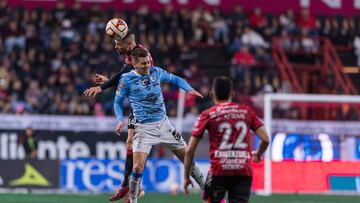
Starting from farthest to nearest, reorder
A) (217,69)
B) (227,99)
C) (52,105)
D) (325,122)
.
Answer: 1. (217,69)
2. (52,105)
3. (325,122)
4. (227,99)

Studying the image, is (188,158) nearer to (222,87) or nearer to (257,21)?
(222,87)

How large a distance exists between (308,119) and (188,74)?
235 inches

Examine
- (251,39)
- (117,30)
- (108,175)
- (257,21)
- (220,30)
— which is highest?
(257,21)

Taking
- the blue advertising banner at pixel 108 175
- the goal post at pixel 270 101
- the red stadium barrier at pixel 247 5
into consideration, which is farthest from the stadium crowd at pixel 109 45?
the goal post at pixel 270 101

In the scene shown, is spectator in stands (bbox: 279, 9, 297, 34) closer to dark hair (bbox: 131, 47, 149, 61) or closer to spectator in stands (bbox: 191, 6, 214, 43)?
spectator in stands (bbox: 191, 6, 214, 43)

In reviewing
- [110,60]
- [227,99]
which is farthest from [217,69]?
[227,99]

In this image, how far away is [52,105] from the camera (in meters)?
28.0

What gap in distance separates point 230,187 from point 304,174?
1279cm

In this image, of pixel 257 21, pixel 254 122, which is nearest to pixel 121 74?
pixel 254 122

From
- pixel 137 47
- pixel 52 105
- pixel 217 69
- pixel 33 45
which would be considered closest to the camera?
pixel 137 47

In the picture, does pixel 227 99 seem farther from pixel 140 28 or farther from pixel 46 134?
pixel 140 28

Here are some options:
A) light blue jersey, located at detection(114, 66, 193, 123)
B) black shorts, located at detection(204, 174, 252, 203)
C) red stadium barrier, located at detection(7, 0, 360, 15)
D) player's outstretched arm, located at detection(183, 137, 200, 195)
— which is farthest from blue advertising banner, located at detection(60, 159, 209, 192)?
player's outstretched arm, located at detection(183, 137, 200, 195)

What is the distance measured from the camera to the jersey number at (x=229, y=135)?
10641mm

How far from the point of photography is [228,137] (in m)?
10.7
